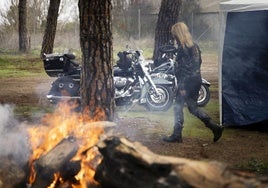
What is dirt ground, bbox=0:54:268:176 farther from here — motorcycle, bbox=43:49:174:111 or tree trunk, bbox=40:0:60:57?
tree trunk, bbox=40:0:60:57

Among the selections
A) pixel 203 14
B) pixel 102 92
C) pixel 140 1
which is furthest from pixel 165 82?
pixel 140 1

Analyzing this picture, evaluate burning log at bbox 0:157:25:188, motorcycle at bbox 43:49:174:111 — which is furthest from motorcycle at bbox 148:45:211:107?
burning log at bbox 0:157:25:188

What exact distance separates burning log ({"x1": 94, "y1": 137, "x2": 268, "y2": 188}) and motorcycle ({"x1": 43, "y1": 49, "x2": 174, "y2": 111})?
21.8 ft

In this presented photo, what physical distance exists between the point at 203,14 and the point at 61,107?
982 inches

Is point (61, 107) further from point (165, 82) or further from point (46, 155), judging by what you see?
point (46, 155)

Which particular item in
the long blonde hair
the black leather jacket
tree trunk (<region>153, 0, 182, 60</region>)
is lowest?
the black leather jacket

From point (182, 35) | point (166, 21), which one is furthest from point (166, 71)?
point (182, 35)

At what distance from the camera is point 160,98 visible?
1155 centimetres

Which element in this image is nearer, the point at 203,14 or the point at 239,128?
the point at 239,128

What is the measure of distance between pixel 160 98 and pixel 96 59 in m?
4.02

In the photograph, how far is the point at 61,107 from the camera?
39.4 ft

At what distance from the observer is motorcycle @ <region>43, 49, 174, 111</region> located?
451 inches

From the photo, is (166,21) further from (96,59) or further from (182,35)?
(96,59)

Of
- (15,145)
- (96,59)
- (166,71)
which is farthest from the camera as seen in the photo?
(166,71)
